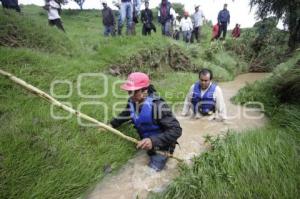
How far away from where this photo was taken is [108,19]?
38.8ft

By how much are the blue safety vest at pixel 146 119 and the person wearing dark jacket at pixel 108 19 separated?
865cm

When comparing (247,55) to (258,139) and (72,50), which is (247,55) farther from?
(258,139)

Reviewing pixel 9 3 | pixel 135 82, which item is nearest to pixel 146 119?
pixel 135 82

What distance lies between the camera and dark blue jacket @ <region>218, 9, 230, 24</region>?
544 inches

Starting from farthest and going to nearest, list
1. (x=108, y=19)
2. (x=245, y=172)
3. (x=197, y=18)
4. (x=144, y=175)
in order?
(x=197, y=18)
(x=108, y=19)
(x=144, y=175)
(x=245, y=172)

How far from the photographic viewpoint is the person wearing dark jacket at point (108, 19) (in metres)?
11.8

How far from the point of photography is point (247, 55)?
15.2 m

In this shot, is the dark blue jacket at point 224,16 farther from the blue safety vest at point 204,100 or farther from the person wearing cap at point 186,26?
the blue safety vest at point 204,100

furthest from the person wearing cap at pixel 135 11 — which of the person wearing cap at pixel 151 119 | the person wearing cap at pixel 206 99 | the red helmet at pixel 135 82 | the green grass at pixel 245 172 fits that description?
the green grass at pixel 245 172

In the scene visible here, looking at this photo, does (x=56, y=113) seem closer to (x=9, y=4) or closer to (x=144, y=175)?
(x=144, y=175)

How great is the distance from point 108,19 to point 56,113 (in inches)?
→ 330

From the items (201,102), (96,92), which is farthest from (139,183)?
(201,102)

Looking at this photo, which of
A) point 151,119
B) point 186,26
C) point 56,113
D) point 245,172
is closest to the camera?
point 245,172

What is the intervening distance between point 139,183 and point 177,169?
0.60 m
